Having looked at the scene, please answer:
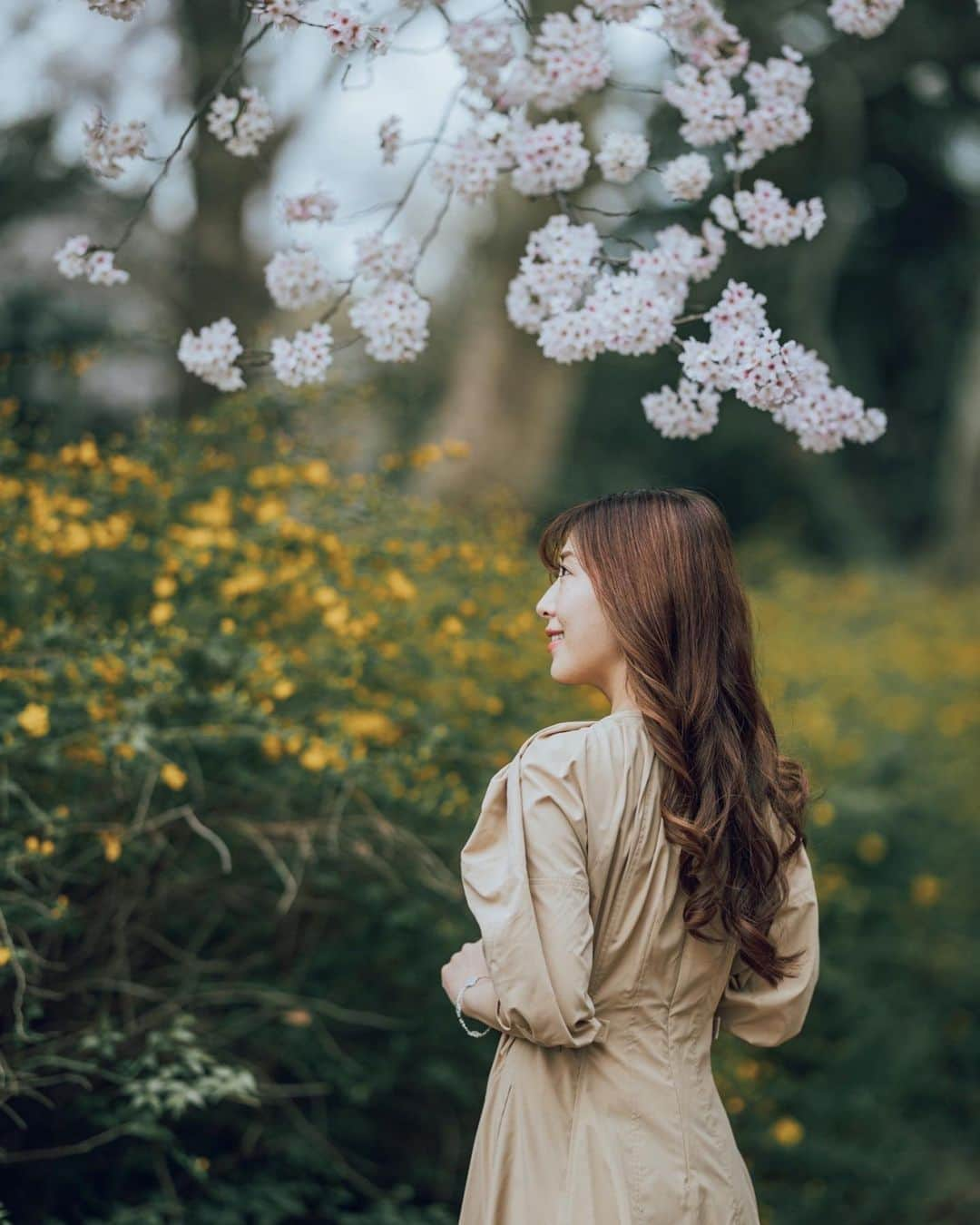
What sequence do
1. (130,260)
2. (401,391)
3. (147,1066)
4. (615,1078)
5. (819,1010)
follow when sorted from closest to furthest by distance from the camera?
(615,1078) → (147,1066) → (401,391) → (819,1010) → (130,260)

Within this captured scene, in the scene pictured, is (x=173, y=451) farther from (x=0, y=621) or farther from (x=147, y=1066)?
(x=147, y=1066)

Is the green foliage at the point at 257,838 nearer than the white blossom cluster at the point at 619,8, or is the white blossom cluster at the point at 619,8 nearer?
the white blossom cluster at the point at 619,8

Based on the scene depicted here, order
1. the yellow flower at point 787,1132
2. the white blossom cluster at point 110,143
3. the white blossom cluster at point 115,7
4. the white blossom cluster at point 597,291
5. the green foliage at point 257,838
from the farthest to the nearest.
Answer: the yellow flower at point 787,1132 < the green foliage at point 257,838 < the white blossom cluster at point 110,143 < the white blossom cluster at point 597,291 < the white blossom cluster at point 115,7

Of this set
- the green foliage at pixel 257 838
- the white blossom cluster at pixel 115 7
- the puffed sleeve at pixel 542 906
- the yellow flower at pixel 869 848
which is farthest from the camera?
the yellow flower at pixel 869 848

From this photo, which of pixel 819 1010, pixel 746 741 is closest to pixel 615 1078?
pixel 746 741

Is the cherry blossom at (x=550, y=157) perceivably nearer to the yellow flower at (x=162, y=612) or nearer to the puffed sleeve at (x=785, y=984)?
the yellow flower at (x=162, y=612)

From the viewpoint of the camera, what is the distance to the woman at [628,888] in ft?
6.04

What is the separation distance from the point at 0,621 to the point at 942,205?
10.9 meters

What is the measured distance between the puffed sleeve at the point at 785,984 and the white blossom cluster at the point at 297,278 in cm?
141

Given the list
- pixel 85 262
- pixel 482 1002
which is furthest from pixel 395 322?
pixel 482 1002

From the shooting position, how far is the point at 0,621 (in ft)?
10.1

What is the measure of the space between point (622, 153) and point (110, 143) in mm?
962

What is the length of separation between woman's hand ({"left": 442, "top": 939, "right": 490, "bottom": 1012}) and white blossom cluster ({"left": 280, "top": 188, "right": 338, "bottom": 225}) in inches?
59.3

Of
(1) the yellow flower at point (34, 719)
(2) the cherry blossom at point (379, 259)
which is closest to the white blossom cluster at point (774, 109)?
(2) the cherry blossom at point (379, 259)
